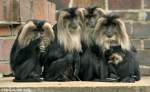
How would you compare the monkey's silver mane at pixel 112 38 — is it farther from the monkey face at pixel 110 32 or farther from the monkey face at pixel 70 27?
the monkey face at pixel 70 27

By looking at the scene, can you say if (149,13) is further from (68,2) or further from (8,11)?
(8,11)

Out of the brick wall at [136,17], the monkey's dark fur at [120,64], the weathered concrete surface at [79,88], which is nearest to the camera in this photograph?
the weathered concrete surface at [79,88]

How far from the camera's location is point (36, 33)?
30.8ft

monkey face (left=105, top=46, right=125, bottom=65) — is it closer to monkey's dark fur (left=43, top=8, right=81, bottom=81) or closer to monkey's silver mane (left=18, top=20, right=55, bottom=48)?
monkey's dark fur (left=43, top=8, right=81, bottom=81)

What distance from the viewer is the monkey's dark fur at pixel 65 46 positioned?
371 inches

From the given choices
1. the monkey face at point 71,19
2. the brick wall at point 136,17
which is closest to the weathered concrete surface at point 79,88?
the monkey face at point 71,19

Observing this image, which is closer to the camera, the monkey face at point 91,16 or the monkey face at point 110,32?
the monkey face at point 110,32

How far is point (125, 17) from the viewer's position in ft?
44.7

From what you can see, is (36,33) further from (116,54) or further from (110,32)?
(116,54)

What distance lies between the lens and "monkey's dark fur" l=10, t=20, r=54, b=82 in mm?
9359

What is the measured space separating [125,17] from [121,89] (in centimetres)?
489

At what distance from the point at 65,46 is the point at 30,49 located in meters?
0.51

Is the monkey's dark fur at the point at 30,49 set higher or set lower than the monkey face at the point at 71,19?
lower

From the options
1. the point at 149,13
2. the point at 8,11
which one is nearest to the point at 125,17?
the point at 149,13
